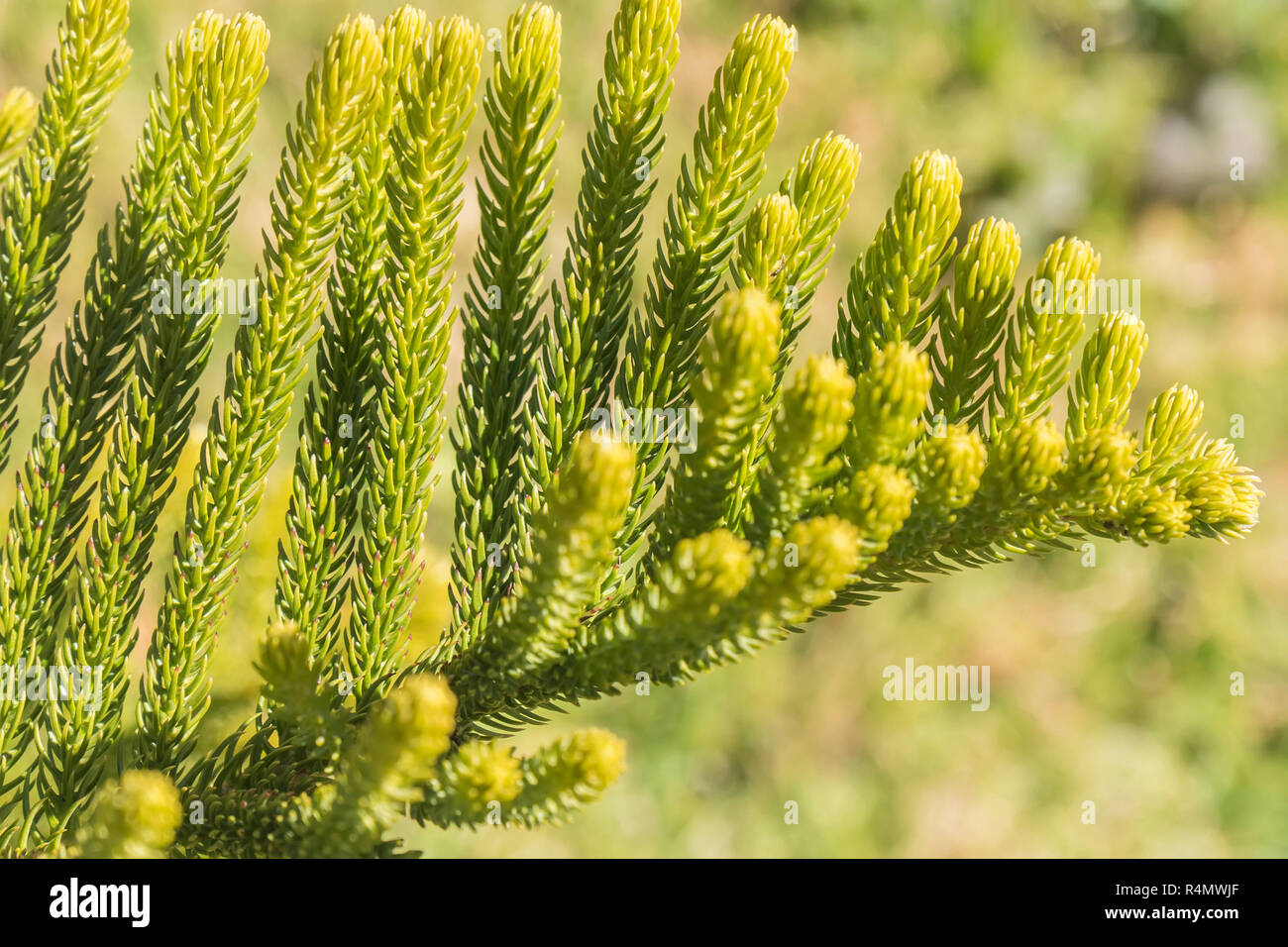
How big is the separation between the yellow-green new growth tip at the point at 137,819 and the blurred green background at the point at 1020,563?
10.8 ft

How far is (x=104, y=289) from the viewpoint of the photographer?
150cm

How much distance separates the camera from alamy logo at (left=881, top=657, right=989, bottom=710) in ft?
15.4

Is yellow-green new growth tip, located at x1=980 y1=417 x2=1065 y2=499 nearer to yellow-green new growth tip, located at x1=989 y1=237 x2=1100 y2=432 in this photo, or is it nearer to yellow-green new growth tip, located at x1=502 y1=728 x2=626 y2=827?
yellow-green new growth tip, located at x1=989 y1=237 x2=1100 y2=432

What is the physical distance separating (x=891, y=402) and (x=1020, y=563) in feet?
14.0

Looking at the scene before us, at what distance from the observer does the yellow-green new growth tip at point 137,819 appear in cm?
101

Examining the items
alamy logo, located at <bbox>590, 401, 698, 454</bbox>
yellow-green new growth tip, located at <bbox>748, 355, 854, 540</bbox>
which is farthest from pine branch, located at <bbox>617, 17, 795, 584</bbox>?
yellow-green new growth tip, located at <bbox>748, 355, 854, 540</bbox>

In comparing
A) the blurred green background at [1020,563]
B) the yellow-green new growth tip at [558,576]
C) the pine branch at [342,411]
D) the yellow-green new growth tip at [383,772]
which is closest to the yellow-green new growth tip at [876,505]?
the yellow-green new growth tip at [558,576]

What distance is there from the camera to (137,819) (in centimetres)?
101

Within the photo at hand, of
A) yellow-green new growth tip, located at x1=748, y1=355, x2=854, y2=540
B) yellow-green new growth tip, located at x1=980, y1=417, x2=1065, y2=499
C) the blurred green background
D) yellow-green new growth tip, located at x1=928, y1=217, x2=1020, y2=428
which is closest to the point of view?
yellow-green new growth tip, located at x1=748, y1=355, x2=854, y2=540

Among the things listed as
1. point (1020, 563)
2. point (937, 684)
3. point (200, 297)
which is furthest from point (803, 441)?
point (1020, 563)

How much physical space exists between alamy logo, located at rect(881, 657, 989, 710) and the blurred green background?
0.19ft
